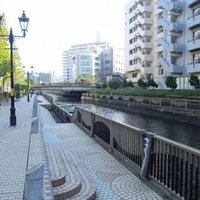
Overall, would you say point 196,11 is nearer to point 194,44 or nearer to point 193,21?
point 193,21

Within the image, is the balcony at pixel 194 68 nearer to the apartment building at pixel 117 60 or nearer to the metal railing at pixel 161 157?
the metal railing at pixel 161 157

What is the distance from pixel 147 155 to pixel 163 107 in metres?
24.3

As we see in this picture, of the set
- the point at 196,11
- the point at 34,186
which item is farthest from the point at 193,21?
the point at 34,186

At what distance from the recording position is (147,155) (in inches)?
234

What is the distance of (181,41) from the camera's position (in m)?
43.4

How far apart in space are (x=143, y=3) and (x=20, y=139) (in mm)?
53887

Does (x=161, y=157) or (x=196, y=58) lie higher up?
(x=196, y=58)

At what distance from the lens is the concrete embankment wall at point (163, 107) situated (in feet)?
79.9

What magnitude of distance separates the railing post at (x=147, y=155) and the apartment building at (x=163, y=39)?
33099mm

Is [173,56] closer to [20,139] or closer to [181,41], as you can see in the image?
[181,41]

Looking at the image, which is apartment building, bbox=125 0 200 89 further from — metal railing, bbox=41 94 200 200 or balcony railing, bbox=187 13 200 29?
metal railing, bbox=41 94 200 200

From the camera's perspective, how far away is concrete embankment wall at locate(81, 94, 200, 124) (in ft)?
79.9

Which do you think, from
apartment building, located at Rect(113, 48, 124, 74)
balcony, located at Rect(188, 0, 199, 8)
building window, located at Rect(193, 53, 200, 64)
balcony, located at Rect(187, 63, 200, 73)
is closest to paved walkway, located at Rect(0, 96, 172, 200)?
balcony, located at Rect(187, 63, 200, 73)

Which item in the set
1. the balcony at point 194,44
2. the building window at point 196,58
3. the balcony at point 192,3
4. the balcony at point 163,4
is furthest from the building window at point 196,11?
the balcony at point 163,4
